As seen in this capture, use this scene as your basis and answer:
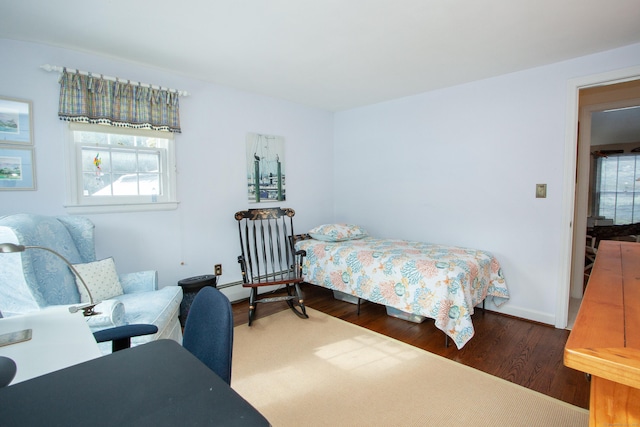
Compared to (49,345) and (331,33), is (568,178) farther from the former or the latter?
(49,345)

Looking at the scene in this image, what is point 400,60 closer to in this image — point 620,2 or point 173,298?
point 620,2

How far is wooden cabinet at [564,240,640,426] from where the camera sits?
0.60m

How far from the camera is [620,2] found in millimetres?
1813

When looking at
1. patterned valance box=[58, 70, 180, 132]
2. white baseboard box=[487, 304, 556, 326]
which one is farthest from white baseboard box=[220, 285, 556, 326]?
patterned valance box=[58, 70, 180, 132]

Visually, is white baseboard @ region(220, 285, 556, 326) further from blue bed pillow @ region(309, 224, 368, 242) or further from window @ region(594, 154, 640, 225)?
window @ region(594, 154, 640, 225)

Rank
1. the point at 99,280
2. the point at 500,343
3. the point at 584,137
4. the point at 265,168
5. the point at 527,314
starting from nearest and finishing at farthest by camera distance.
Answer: the point at 99,280
the point at 500,343
the point at 527,314
the point at 584,137
the point at 265,168

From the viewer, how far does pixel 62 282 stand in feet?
6.48

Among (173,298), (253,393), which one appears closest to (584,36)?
(253,393)

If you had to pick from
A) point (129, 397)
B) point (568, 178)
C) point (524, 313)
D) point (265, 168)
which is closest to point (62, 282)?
point (129, 397)

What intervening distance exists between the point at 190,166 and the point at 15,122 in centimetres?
127

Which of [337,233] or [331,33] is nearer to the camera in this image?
[331,33]

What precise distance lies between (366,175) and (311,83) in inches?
56.8

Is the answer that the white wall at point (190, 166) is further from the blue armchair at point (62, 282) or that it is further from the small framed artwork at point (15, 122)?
the blue armchair at point (62, 282)

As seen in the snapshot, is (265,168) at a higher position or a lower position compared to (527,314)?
higher
